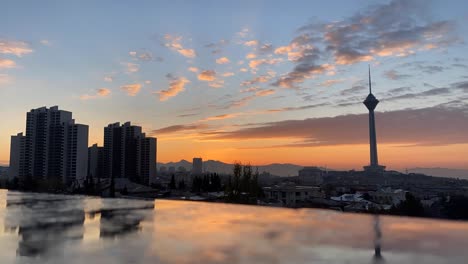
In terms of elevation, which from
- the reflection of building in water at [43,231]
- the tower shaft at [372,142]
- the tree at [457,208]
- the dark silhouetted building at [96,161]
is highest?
the tower shaft at [372,142]

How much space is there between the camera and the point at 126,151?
42188mm

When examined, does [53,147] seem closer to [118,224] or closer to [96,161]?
[96,161]

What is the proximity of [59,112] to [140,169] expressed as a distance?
10163 mm

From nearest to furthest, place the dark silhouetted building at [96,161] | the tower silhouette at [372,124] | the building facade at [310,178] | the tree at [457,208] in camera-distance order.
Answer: the tree at [457,208], the dark silhouetted building at [96,161], the building facade at [310,178], the tower silhouette at [372,124]

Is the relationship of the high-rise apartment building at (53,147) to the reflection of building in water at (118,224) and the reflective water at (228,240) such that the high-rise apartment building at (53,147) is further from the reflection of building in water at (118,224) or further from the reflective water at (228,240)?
the reflection of building in water at (118,224)

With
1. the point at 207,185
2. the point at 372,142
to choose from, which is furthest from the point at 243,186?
the point at 372,142

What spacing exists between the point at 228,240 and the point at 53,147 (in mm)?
35231

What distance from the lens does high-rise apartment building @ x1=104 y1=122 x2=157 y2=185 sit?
Result: 4181 cm

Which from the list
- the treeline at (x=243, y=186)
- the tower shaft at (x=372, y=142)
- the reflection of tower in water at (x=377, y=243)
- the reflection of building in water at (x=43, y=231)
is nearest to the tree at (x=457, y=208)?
the treeline at (x=243, y=186)

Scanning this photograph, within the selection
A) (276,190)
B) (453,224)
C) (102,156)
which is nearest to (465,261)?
(453,224)

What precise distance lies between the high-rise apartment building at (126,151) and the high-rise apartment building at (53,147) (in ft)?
11.7

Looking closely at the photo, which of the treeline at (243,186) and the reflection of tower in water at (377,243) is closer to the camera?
the reflection of tower in water at (377,243)

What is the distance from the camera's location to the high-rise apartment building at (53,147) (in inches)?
1467

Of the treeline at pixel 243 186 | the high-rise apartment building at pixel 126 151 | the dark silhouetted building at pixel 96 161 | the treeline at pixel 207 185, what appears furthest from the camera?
the dark silhouetted building at pixel 96 161
